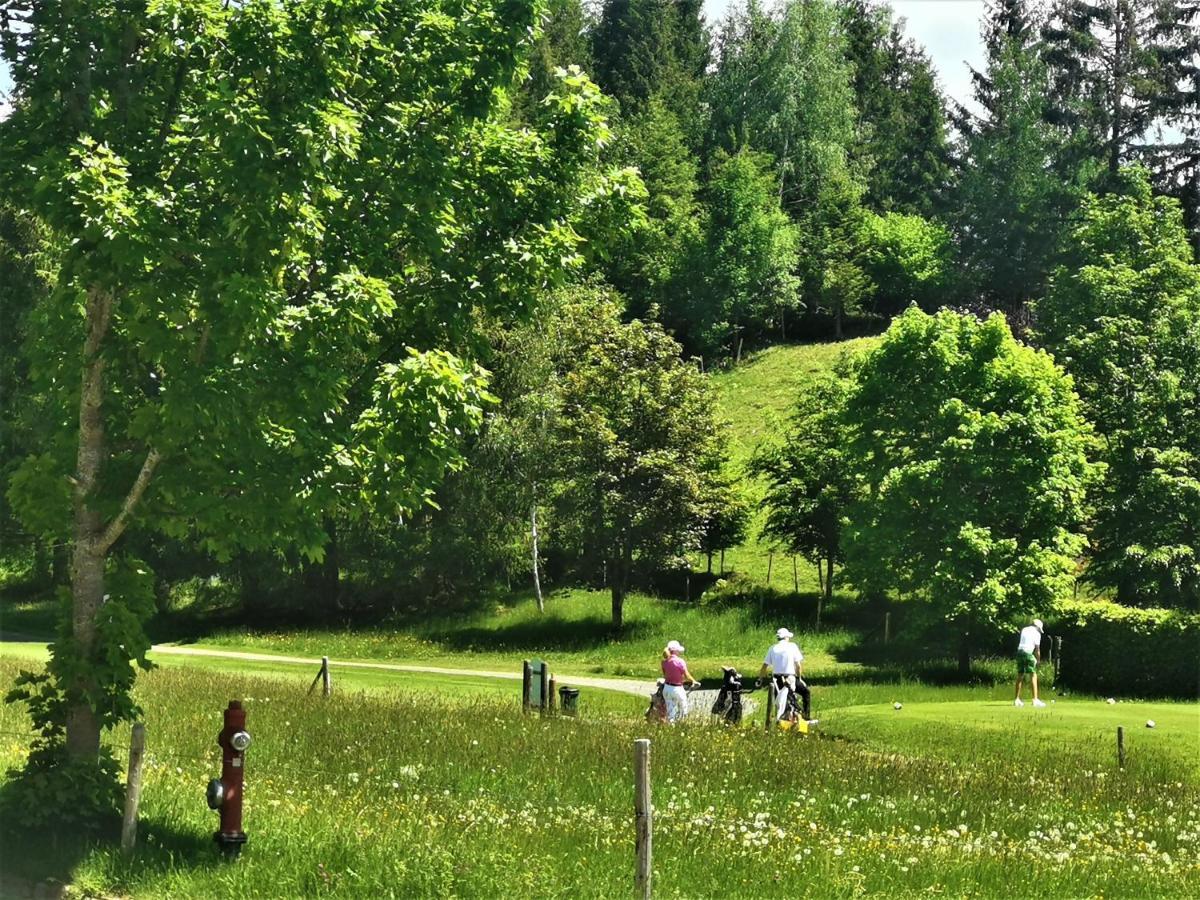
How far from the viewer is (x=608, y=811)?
14.0 m

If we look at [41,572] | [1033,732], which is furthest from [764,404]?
[1033,732]

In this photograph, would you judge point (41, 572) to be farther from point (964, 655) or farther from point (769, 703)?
point (769, 703)

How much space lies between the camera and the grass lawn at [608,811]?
1043cm

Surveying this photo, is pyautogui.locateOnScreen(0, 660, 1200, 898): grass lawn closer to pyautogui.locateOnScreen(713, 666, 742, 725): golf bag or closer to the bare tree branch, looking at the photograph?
the bare tree branch

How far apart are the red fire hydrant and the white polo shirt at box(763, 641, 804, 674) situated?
47.7ft

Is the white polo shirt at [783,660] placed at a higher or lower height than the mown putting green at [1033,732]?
higher

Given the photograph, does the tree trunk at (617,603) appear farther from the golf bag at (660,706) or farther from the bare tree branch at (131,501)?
the bare tree branch at (131,501)

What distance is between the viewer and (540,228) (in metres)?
13.6

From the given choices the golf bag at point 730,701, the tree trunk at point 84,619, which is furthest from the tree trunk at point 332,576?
the tree trunk at point 84,619

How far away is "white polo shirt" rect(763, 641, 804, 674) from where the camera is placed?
24.2 metres

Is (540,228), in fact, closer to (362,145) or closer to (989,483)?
(362,145)

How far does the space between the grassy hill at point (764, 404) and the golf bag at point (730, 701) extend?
1198 inches

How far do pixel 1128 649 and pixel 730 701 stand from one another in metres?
14.1

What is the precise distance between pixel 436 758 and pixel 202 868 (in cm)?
632
